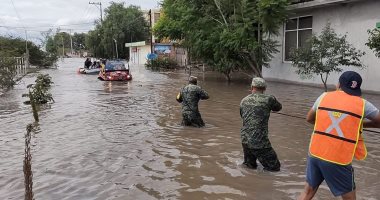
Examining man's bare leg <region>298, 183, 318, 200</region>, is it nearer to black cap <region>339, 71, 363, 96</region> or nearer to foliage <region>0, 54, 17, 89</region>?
black cap <region>339, 71, 363, 96</region>

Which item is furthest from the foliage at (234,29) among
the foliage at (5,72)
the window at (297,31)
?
the foliage at (5,72)

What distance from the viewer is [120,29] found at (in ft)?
234

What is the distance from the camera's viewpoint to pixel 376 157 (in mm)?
8172

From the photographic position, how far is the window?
21.8 metres

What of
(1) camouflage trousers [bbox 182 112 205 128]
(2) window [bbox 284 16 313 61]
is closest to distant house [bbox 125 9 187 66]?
(2) window [bbox 284 16 313 61]

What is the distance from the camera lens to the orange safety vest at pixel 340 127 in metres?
4.18

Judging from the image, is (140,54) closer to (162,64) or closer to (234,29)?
(162,64)

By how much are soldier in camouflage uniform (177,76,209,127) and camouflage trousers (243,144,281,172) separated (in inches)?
148

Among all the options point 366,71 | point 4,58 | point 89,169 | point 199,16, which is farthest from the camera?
point 199,16

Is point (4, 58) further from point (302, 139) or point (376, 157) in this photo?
point (376, 157)

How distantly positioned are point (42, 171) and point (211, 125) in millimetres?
5341

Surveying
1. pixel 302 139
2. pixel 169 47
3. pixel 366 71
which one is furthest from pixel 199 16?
pixel 169 47

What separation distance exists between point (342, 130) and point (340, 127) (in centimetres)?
3

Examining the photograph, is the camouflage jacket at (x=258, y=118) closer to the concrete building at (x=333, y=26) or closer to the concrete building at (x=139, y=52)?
the concrete building at (x=333, y=26)
